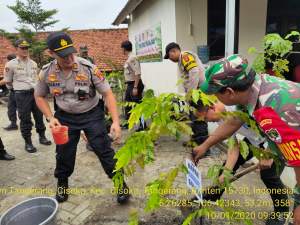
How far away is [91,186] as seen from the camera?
12.9 ft

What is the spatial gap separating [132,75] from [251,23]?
285 centimetres

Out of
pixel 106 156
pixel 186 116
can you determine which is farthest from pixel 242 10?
pixel 186 116

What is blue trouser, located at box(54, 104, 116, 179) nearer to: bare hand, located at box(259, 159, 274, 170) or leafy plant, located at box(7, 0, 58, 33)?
bare hand, located at box(259, 159, 274, 170)

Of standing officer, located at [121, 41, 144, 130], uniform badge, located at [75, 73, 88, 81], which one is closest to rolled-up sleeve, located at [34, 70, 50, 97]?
uniform badge, located at [75, 73, 88, 81]

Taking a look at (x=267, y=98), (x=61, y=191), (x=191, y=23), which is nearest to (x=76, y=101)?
Answer: (x=61, y=191)

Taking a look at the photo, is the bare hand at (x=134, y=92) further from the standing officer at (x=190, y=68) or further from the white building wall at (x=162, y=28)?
the standing officer at (x=190, y=68)

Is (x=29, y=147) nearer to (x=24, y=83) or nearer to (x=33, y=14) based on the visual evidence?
(x=24, y=83)

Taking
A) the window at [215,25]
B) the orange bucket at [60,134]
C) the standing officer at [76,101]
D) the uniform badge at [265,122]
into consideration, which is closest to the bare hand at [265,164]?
the uniform badge at [265,122]

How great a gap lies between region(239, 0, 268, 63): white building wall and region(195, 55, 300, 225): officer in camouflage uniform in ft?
15.8

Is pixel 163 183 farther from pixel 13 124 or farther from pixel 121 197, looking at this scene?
pixel 13 124

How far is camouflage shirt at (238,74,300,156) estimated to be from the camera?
1409 millimetres

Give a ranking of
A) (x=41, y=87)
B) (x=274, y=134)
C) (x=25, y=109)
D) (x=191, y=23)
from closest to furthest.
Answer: (x=274, y=134), (x=41, y=87), (x=25, y=109), (x=191, y=23)

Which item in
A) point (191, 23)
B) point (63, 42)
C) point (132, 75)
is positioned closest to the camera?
point (63, 42)

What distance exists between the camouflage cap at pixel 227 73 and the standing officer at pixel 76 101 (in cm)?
147
